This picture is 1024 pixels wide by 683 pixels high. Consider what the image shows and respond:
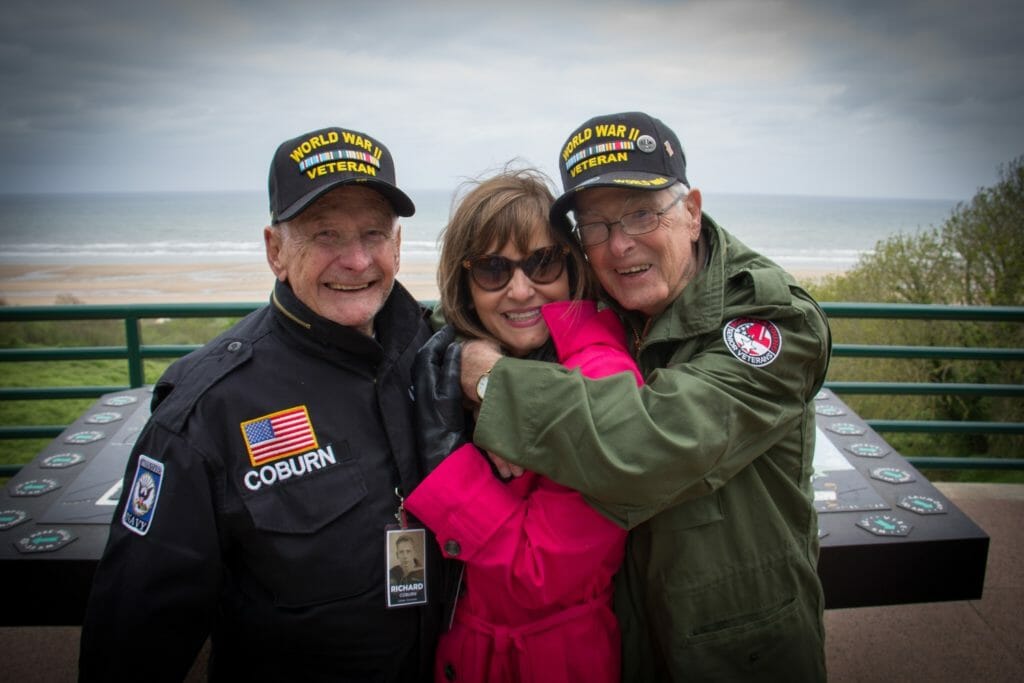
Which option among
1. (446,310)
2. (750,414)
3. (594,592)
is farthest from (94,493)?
(750,414)

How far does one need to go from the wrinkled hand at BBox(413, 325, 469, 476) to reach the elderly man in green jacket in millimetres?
47

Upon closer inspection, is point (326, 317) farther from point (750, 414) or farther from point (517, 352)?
point (750, 414)

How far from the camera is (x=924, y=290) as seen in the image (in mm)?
7535

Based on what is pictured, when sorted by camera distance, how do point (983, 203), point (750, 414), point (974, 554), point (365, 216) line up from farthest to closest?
1. point (983, 203)
2. point (974, 554)
3. point (365, 216)
4. point (750, 414)

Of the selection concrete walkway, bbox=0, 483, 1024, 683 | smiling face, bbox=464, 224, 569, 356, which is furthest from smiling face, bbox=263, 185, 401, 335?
concrete walkway, bbox=0, 483, 1024, 683

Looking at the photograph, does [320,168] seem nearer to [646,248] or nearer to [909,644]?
[646,248]

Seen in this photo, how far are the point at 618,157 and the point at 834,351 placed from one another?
11.5 feet

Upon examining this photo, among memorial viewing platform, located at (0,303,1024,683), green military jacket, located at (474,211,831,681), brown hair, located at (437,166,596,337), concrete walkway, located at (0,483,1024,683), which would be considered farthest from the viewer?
concrete walkway, located at (0,483,1024,683)

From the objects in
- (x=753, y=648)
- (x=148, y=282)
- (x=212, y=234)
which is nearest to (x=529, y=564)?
(x=753, y=648)

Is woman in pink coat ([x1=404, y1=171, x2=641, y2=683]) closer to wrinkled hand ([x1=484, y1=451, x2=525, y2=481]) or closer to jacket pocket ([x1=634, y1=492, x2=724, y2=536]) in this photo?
wrinkled hand ([x1=484, y1=451, x2=525, y2=481])

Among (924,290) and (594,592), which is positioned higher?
(924,290)

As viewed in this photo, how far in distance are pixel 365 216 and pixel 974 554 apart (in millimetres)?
2571

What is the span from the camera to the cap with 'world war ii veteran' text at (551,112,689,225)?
1994 mm

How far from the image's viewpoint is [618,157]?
79.4 inches
